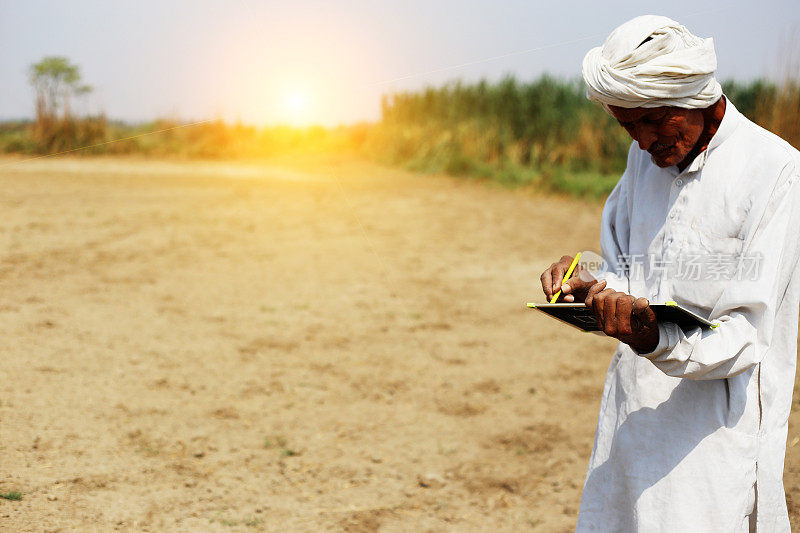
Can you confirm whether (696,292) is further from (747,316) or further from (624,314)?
(624,314)

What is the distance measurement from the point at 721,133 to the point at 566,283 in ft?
1.76

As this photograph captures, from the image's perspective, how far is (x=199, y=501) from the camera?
136 inches

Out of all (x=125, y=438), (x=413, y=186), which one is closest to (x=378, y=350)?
(x=125, y=438)

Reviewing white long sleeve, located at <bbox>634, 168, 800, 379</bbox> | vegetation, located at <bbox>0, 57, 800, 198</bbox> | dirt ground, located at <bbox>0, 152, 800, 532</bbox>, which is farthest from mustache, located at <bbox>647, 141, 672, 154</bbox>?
vegetation, located at <bbox>0, 57, 800, 198</bbox>

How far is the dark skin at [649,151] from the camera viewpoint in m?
1.70

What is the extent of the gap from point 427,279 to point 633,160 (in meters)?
5.55

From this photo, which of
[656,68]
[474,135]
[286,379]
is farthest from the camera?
[474,135]

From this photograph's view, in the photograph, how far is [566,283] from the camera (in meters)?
2.10

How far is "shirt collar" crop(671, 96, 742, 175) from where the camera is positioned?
1935mm

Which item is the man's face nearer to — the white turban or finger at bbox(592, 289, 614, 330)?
the white turban

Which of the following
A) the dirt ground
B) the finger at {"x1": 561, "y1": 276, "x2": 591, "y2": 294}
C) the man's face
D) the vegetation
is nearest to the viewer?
the man's face

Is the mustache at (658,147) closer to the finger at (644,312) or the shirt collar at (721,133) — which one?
the shirt collar at (721,133)

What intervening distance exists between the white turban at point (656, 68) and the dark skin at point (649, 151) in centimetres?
5

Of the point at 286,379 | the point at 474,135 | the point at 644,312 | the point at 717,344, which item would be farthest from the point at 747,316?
the point at 474,135
